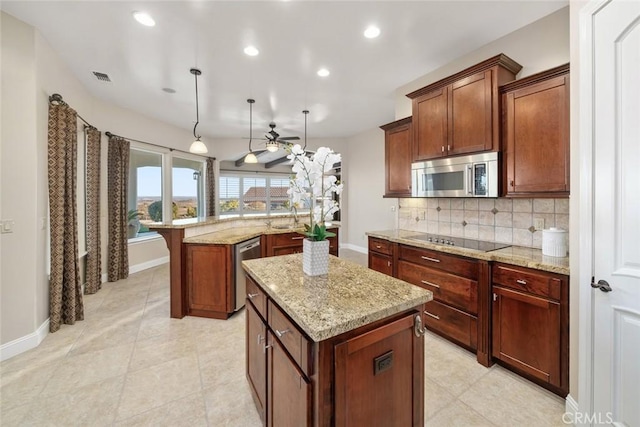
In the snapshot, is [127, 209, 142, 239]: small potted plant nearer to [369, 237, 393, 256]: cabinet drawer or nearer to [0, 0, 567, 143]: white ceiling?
[0, 0, 567, 143]: white ceiling

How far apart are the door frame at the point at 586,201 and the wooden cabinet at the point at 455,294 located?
636mm

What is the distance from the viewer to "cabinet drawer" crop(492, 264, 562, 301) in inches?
70.9

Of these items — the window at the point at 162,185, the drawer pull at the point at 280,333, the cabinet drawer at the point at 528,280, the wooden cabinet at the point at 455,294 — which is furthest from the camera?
the window at the point at 162,185

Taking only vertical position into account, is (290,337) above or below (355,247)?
above

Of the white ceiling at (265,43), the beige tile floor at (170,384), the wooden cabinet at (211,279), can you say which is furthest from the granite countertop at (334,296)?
the white ceiling at (265,43)

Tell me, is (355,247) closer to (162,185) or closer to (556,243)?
(162,185)

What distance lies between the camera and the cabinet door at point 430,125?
8.95 ft

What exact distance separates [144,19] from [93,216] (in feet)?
9.42

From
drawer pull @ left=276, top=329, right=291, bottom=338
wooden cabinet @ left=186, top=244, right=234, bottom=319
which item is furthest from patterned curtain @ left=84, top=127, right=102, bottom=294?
drawer pull @ left=276, top=329, right=291, bottom=338

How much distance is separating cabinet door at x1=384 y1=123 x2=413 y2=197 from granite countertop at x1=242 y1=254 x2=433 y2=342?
189 cm

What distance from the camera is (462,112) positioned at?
8.34 ft

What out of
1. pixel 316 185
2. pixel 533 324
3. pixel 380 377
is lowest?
pixel 533 324

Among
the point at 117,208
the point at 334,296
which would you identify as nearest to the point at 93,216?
the point at 117,208

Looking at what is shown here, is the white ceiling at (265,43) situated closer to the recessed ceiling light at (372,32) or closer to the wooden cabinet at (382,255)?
the recessed ceiling light at (372,32)
